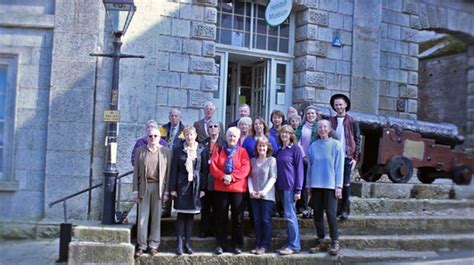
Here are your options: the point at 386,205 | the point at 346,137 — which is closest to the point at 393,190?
the point at 386,205

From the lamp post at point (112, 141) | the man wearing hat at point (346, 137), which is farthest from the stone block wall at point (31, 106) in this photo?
the man wearing hat at point (346, 137)

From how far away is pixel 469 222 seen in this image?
176 cm

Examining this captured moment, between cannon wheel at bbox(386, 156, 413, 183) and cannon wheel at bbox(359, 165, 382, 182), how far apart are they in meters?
0.29

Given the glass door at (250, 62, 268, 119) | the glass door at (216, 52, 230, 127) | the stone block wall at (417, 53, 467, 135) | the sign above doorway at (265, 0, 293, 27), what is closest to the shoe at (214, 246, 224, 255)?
the sign above doorway at (265, 0, 293, 27)

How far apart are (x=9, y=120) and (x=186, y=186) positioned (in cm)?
447

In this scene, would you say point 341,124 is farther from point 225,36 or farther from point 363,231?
point 225,36

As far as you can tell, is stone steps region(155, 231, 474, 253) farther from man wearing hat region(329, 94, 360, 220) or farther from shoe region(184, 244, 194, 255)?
man wearing hat region(329, 94, 360, 220)

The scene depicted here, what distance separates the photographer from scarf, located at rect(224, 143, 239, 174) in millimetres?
6453

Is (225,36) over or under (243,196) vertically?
over

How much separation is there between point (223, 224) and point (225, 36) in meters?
6.20

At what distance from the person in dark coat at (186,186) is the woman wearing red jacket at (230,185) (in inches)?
9.9

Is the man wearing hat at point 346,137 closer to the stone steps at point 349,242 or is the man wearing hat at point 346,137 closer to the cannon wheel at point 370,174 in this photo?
the stone steps at point 349,242

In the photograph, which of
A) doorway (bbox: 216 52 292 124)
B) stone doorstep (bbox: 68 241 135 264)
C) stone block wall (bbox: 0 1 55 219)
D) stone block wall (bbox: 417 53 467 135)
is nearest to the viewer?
stone doorstep (bbox: 68 241 135 264)

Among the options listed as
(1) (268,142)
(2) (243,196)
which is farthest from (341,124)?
(2) (243,196)
